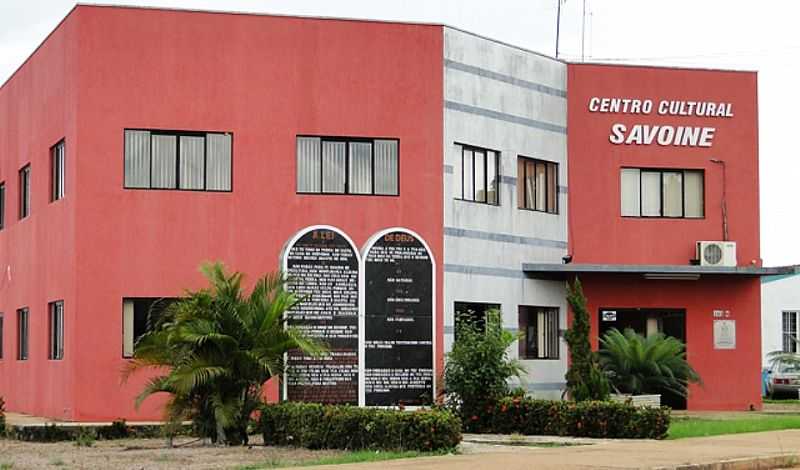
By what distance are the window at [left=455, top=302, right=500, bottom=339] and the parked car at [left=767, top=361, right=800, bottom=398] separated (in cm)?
1938

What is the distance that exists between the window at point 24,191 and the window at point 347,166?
8505 millimetres

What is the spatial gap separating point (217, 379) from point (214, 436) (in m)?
1.09

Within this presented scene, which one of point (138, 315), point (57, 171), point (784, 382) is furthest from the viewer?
point (784, 382)

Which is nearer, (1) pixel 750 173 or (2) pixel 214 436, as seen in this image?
(2) pixel 214 436

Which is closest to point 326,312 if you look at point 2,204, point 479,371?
point 479,371

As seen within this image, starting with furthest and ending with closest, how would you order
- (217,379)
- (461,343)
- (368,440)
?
(461,343) < (217,379) < (368,440)

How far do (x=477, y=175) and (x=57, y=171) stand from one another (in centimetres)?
1018

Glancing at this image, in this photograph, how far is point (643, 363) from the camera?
112 feet

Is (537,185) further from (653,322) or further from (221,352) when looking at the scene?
(221,352)

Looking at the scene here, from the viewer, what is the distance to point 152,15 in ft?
99.1

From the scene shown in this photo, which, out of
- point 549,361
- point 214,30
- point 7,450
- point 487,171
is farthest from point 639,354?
point 7,450

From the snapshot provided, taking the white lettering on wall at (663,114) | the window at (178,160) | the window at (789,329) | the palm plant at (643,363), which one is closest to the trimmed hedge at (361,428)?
the window at (178,160)

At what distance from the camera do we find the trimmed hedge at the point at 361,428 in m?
21.6

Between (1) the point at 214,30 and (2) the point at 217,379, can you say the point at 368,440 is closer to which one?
(2) the point at 217,379
